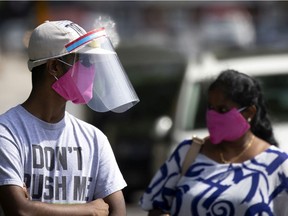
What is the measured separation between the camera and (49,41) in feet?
14.1

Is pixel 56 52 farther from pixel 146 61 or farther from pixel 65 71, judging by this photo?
pixel 146 61

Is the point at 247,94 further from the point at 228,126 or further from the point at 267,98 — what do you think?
the point at 267,98

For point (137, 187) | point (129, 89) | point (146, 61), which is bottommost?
point (137, 187)

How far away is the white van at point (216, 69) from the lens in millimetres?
10273

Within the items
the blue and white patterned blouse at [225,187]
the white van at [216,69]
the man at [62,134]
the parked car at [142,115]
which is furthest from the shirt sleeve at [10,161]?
the parked car at [142,115]

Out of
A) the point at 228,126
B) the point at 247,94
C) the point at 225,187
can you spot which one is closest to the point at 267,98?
the point at 247,94

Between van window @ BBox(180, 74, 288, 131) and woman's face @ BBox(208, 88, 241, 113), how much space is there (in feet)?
14.8

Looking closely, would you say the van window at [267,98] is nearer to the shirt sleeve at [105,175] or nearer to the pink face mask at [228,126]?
the pink face mask at [228,126]

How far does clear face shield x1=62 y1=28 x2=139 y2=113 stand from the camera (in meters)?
4.36

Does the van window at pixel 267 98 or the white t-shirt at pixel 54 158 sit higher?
the white t-shirt at pixel 54 158

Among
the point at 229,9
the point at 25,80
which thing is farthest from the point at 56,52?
the point at 229,9

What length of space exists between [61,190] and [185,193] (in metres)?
1.24

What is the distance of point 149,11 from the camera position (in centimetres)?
2548

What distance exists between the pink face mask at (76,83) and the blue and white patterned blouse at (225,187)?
4.01ft
